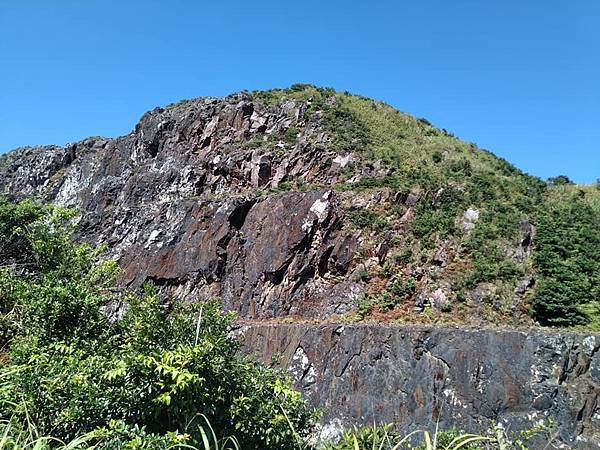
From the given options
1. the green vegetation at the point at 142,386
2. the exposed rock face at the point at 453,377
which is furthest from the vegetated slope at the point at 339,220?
the green vegetation at the point at 142,386

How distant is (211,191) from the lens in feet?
83.4

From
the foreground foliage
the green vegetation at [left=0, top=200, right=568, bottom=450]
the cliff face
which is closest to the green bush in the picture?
the cliff face

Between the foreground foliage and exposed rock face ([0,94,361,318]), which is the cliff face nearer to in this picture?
exposed rock face ([0,94,361,318])

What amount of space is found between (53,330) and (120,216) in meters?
22.0

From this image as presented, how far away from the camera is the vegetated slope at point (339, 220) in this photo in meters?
16.3

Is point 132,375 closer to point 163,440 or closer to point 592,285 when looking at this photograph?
point 163,440

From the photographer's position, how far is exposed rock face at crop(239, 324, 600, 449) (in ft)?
30.1

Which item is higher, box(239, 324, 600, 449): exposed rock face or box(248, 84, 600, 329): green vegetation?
box(248, 84, 600, 329): green vegetation

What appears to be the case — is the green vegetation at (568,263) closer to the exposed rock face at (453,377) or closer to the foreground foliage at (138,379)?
the exposed rock face at (453,377)

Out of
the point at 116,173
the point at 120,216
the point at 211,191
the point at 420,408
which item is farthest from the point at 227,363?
the point at 116,173

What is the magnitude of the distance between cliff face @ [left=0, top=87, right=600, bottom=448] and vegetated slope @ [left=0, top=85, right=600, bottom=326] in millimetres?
80

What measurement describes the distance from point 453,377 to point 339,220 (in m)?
10.5

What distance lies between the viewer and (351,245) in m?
19.3

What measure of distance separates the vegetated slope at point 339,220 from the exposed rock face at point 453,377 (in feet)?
13.7
